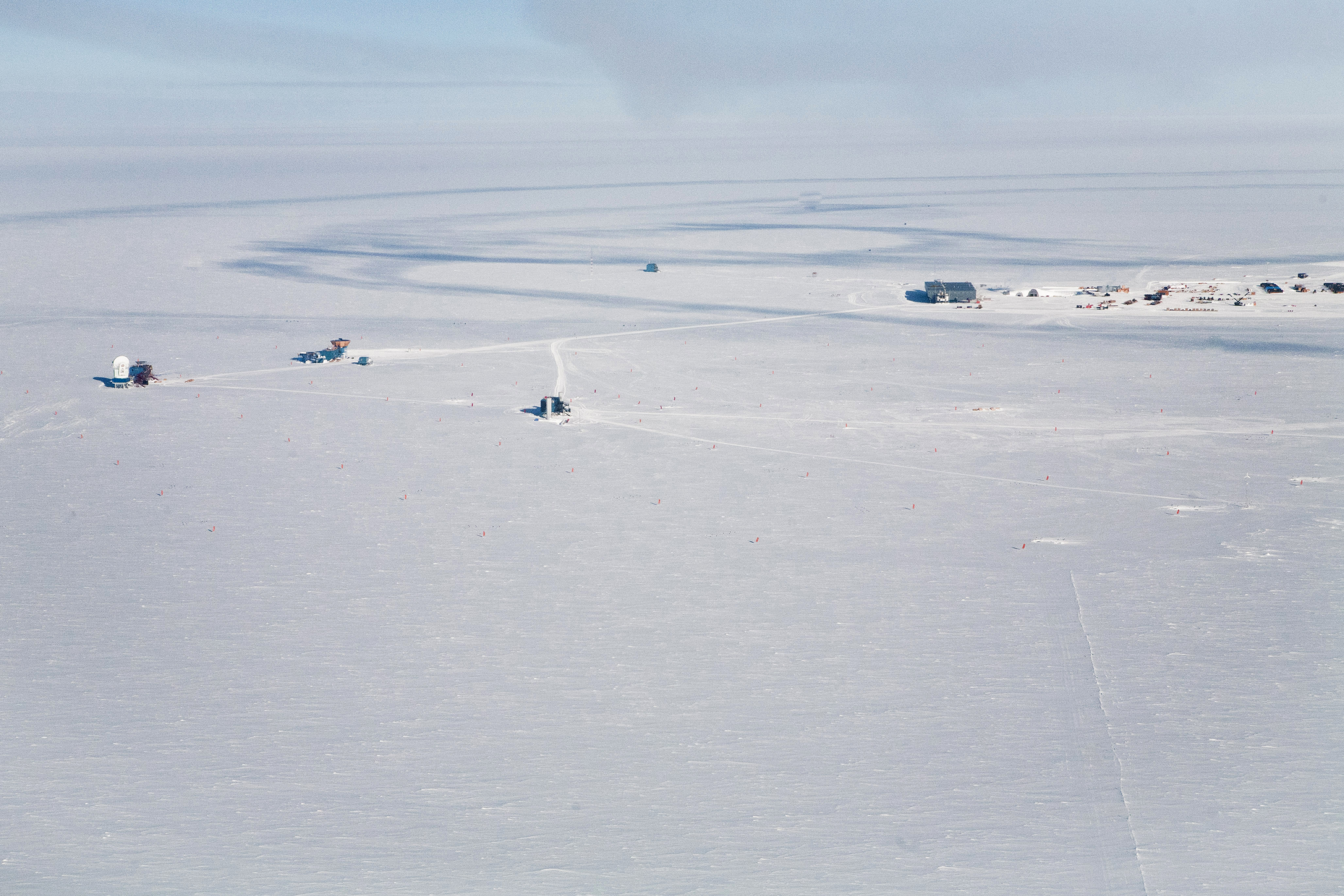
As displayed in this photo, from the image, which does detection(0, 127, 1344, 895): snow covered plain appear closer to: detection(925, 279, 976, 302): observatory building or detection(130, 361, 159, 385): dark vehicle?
detection(130, 361, 159, 385): dark vehicle

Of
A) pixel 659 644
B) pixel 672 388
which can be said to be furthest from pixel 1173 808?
pixel 672 388

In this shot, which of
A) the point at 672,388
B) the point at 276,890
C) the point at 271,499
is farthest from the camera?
the point at 672,388

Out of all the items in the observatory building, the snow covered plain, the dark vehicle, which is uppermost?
the observatory building

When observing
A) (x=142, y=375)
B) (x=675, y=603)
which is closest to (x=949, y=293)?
(x=142, y=375)

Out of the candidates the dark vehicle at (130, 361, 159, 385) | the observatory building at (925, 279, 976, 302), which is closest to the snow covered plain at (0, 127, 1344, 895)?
the dark vehicle at (130, 361, 159, 385)

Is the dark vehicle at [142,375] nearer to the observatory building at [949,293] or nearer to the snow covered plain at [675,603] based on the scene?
the snow covered plain at [675,603]

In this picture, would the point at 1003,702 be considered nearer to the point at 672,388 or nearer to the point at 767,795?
the point at 767,795

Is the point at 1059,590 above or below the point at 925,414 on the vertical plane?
below

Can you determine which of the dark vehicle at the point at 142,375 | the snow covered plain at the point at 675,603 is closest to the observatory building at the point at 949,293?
the snow covered plain at the point at 675,603
